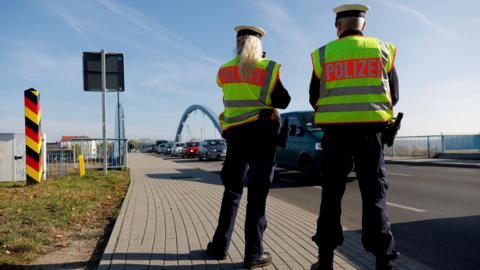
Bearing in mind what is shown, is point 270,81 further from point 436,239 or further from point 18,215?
point 18,215

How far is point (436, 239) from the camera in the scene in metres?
4.59

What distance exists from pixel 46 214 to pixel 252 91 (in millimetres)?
3694

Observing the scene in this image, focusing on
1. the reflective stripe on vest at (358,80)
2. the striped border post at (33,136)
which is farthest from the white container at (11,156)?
the reflective stripe on vest at (358,80)

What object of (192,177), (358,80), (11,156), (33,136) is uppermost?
(358,80)

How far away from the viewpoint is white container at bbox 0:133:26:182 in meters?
9.98

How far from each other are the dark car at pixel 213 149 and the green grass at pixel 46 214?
17550 mm

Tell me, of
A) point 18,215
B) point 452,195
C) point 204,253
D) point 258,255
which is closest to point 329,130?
point 258,255

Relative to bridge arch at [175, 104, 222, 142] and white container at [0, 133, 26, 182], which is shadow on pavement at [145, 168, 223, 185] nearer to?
white container at [0, 133, 26, 182]

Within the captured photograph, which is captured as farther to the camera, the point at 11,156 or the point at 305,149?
the point at 305,149

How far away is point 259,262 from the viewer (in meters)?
3.26

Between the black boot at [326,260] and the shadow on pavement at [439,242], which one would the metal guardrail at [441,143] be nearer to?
the shadow on pavement at [439,242]

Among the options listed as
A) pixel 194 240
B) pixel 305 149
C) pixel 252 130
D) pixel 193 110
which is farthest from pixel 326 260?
pixel 193 110

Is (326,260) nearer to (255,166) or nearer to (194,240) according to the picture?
(255,166)

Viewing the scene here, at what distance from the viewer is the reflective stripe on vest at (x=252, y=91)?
334cm
